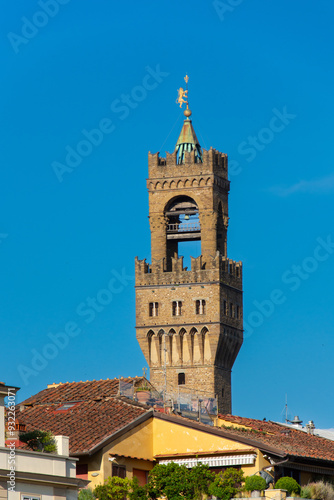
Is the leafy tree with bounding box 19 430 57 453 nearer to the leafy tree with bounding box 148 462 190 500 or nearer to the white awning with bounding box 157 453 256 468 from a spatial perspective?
the leafy tree with bounding box 148 462 190 500

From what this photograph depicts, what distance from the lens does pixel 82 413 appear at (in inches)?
2029

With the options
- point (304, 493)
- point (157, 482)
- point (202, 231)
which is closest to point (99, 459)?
point (157, 482)

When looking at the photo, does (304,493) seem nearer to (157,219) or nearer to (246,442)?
(246,442)

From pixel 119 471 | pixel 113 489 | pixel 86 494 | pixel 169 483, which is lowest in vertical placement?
pixel 86 494

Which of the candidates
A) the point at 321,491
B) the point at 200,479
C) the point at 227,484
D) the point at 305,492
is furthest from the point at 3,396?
the point at 321,491

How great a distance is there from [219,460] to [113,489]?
4715mm

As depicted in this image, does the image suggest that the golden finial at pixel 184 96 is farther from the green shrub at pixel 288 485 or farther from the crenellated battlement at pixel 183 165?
the green shrub at pixel 288 485

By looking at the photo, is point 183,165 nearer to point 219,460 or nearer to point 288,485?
point 219,460

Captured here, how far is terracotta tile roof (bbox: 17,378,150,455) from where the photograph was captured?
4831 centimetres

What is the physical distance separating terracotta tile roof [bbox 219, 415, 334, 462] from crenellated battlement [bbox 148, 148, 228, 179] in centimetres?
4712

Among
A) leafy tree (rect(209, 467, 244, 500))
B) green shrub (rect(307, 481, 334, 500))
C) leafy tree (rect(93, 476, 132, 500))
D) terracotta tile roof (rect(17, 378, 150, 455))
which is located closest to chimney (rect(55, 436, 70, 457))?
leafy tree (rect(93, 476, 132, 500))

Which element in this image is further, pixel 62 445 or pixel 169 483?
pixel 169 483

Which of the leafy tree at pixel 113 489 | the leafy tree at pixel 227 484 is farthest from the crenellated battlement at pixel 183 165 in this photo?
the leafy tree at pixel 113 489

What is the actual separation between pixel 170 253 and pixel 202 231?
3.00m
